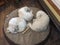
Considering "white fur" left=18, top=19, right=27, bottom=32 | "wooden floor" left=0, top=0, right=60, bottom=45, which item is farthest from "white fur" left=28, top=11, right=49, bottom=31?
"wooden floor" left=0, top=0, right=60, bottom=45

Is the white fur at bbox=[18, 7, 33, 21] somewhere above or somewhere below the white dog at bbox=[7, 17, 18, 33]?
above

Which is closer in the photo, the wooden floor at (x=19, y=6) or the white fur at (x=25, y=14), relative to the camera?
the white fur at (x=25, y=14)

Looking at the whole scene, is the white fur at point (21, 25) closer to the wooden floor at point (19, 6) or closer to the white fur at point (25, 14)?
the white fur at point (25, 14)

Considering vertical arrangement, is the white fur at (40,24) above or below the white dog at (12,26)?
below

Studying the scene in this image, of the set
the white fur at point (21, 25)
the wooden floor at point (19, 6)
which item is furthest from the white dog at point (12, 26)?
the wooden floor at point (19, 6)

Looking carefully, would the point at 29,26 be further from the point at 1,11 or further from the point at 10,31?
the point at 1,11

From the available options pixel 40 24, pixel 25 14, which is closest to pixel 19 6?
pixel 25 14

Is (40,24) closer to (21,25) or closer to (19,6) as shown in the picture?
(21,25)

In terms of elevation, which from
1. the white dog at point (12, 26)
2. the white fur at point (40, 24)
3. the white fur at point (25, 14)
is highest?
the white fur at point (25, 14)

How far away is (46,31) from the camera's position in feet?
4.67

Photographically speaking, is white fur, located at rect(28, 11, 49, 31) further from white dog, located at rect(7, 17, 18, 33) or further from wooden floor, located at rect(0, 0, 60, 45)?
wooden floor, located at rect(0, 0, 60, 45)

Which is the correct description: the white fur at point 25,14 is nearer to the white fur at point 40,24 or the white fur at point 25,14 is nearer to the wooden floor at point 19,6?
the white fur at point 40,24

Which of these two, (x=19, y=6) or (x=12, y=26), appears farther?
(x=19, y=6)

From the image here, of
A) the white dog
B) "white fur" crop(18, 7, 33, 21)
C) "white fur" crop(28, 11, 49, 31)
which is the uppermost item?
"white fur" crop(18, 7, 33, 21)
